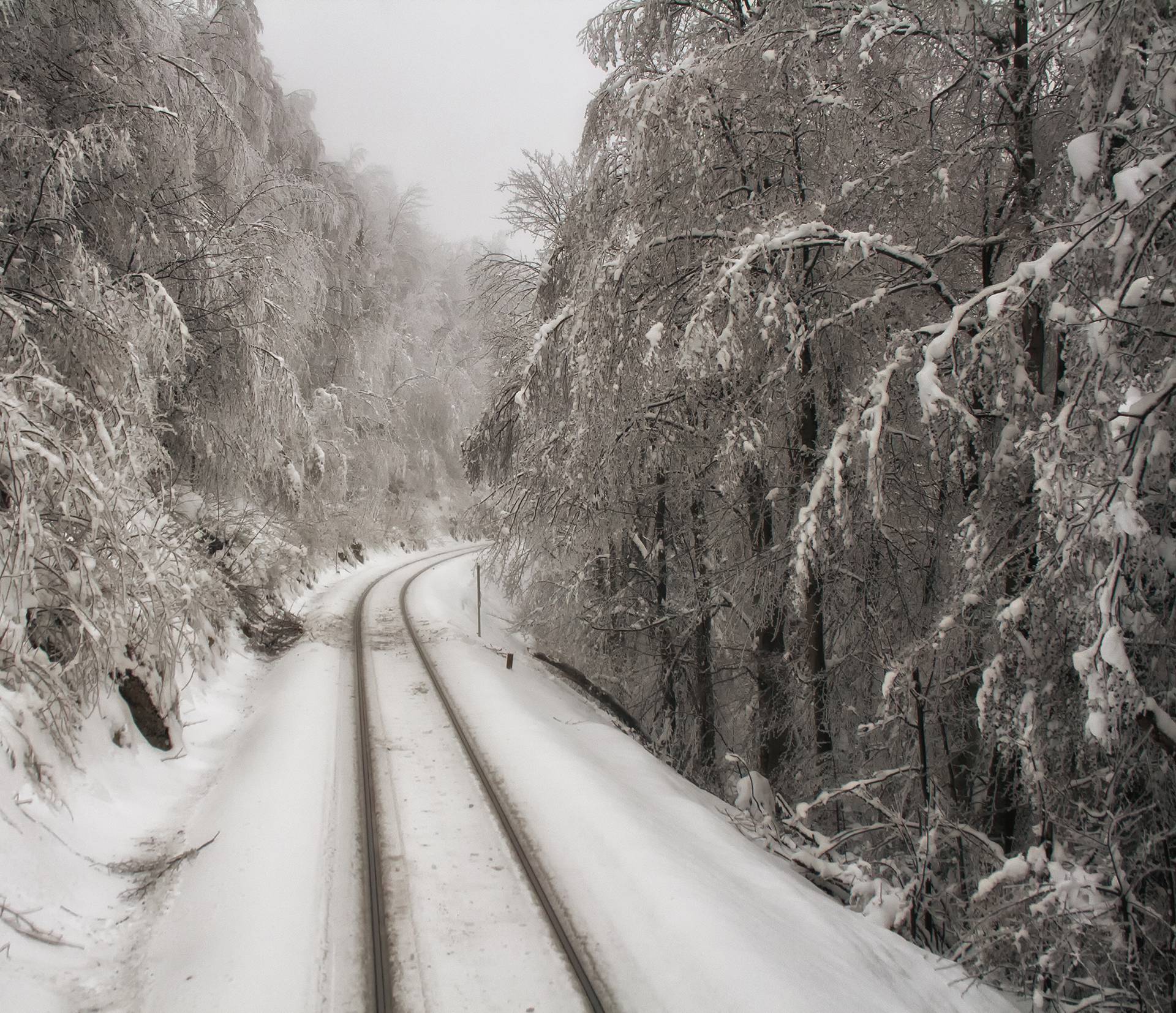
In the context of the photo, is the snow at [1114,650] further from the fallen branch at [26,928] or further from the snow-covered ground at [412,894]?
the fallen branch at [26,928]

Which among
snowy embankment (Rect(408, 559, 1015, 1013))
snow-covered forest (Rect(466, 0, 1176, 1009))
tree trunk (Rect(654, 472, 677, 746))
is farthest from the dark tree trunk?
tree trunk (Rect(654, 472, 677, 746))

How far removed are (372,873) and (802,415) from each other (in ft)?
18.0

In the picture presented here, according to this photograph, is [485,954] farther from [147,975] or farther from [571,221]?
[571,221]

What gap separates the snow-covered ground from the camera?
3.47 meters

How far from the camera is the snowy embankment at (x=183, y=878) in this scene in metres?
3.45

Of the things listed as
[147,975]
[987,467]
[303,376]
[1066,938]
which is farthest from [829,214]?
[303,376]

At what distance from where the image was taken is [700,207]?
6055 millimetres

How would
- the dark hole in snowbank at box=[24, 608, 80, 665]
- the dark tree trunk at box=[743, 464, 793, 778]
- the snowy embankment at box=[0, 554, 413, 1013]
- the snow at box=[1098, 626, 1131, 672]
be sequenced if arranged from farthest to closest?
the dark tree trunk at box=[743, 464, 793, 778], the dark hole in snowbank at box=[24, 608, 80, 665], the snowy embankment at box=[0, 554, 413, 1013], the snow at box=[1098, 626, 1131, 672]

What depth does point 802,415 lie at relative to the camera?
6418 millimetres

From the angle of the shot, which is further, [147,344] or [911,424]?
[147,344]

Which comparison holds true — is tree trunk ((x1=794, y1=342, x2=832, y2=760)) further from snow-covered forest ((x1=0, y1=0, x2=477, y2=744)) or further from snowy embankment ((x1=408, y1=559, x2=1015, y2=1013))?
snow-covered forest ((x1=0, y1=0, x2=477, y2=744))

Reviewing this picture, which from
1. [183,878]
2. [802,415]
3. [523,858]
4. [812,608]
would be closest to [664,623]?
[812,608]

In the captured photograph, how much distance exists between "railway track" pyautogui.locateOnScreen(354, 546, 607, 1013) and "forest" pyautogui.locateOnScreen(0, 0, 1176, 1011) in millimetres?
2165

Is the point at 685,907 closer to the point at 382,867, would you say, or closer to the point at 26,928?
the point at 382,867
